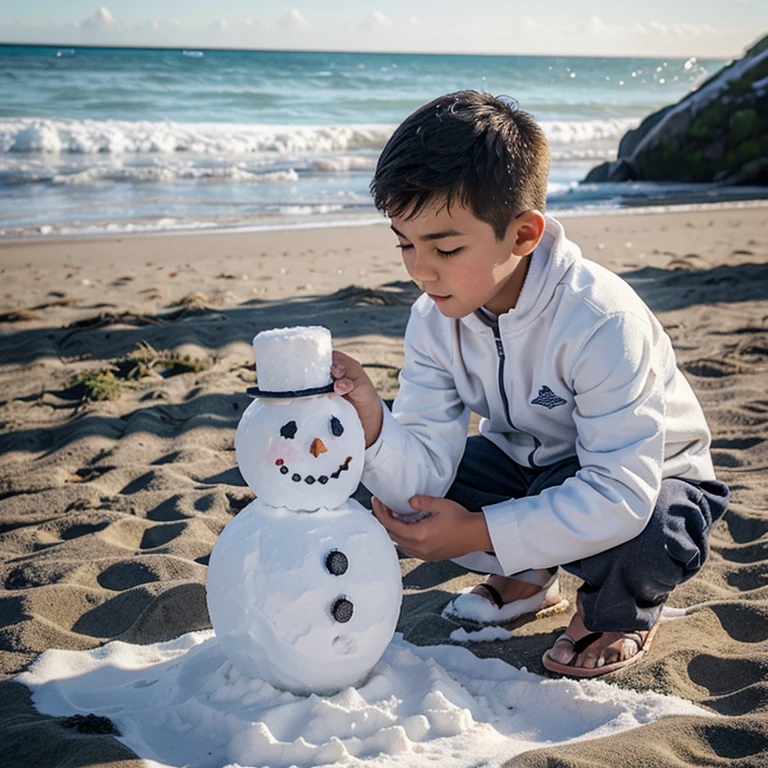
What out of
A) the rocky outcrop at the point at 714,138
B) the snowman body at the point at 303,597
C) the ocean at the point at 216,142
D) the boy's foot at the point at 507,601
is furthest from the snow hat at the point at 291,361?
the rocky outcrop at the point at 714,138

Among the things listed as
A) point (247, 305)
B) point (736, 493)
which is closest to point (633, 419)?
point (736, 493)

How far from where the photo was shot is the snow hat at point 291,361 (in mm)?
1975

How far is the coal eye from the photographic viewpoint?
6.54 feet

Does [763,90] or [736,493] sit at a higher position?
[763,90]

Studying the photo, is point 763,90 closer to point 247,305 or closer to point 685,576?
point 247,305

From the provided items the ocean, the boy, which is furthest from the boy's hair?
the ocean

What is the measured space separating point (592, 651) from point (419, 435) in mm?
740

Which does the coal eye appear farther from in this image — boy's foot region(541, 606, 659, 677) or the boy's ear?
boy's foot region(541, 606, 659, 677)

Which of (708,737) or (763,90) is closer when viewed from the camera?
(708,737)

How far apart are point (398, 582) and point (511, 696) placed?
0.41 m

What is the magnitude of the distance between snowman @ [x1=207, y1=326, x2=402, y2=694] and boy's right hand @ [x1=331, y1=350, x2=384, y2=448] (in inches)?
1.9

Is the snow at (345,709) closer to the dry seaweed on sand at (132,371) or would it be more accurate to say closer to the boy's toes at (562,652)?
the boy's toes at (562,652)

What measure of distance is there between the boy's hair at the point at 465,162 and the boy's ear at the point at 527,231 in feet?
0.07

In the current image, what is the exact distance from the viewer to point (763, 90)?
13406mm
